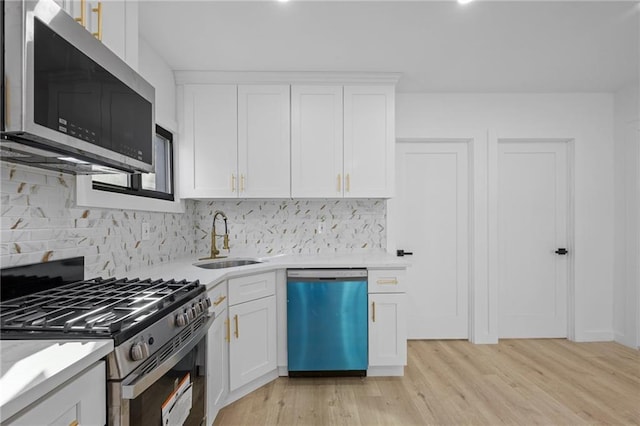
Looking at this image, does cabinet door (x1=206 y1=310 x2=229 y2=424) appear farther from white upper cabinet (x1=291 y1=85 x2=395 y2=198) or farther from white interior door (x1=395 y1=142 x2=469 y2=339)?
white interior door (x1=395 y1=142 x2=469 y2=339)

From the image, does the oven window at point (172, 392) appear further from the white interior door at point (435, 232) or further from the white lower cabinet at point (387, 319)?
the white interior door at point (435, 232)

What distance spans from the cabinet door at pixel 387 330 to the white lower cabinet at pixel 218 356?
107cm

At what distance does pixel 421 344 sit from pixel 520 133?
233 cm

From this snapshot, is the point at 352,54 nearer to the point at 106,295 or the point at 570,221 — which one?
the point at 106,295

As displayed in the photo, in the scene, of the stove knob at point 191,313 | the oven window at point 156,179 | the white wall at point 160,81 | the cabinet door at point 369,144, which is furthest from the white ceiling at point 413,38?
the stove knob at point 191,313

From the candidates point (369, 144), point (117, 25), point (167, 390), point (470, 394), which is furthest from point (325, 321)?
point (117, 25)

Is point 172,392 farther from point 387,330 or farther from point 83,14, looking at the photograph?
point 387,330

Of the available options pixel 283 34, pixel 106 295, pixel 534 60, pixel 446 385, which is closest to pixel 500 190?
pixel 534 60

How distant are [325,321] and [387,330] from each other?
49 cm

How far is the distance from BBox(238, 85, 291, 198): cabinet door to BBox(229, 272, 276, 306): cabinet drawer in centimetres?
76

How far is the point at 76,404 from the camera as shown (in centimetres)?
85

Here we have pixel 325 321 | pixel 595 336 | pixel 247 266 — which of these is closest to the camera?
pixel 247 266

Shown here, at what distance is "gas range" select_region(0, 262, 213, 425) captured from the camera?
0.96 meters

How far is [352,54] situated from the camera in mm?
2477
